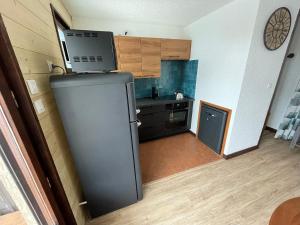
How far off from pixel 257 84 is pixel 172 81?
173 centimetres

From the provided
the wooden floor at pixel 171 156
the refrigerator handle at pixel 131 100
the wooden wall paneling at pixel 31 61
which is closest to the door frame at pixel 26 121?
the wooden wall paneling at pixel 31 61

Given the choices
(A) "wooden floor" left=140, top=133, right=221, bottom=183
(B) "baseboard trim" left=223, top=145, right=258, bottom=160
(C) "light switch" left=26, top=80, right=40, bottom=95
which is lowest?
(A) "wooden floor" left=140, top=133, right=221, bottom=183

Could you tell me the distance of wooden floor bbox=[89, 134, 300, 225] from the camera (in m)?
1.46

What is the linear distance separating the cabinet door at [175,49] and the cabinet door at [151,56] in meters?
0.12

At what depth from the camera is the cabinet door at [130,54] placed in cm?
245

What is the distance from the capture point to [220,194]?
1.71 metres

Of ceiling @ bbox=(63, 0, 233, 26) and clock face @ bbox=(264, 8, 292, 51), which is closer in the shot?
clock face @ bbox=(264, 8, 292, 51)

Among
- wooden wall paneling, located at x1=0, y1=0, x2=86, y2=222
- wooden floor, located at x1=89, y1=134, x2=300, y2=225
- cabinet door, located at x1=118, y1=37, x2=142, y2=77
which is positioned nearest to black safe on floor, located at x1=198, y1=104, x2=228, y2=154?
wooden floor, located at x1=89, y1=134, x2=300, y2=225

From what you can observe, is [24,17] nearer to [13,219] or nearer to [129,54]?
[13,219]

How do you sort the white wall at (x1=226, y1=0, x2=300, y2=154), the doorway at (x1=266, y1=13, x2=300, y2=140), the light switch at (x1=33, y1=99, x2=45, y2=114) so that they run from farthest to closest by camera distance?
the doorway at (x1=266, y1=13, x2=300, y2=140)
the white wall at (x1=226, y1=0, x2=300, y2=154)
the light switch at (x1=33, y1=99, x2=45, y2=114)

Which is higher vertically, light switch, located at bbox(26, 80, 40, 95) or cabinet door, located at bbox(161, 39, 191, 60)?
cabinet door, located at bbox(161, 39, 191, 60)

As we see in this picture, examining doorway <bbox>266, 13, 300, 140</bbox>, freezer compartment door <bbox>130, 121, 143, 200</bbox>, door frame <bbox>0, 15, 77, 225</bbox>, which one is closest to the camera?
door frame <bbox>0, 15, 77, 225</bbox>

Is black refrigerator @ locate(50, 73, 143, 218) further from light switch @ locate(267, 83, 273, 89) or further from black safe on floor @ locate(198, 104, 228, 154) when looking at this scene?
light switch @ locate(267, 83, 273, 89)

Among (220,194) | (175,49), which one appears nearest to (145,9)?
(175,49)
